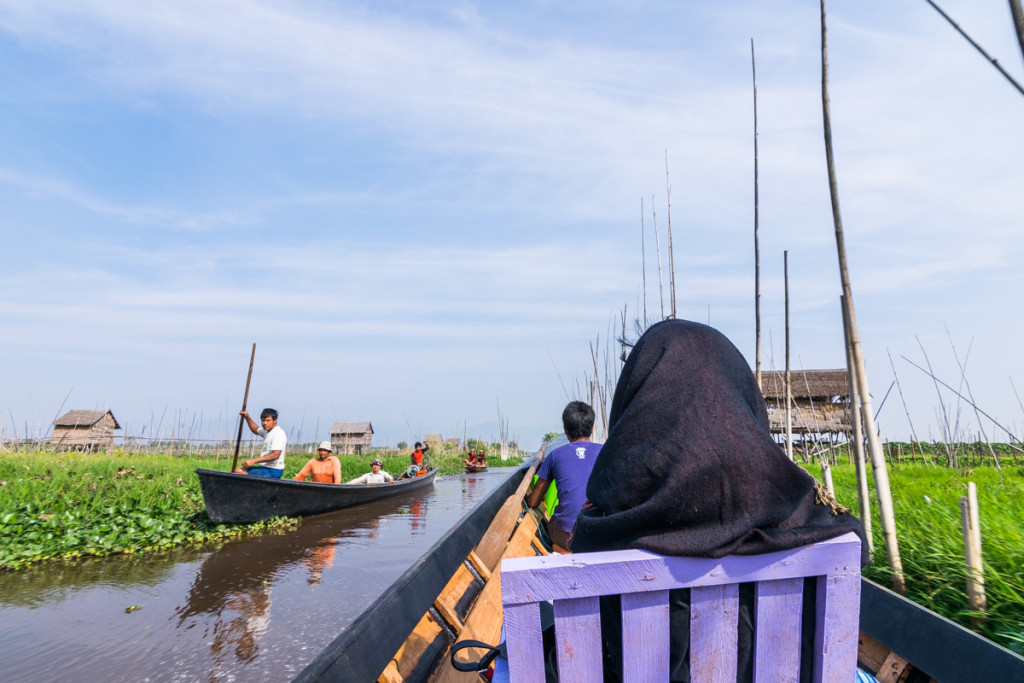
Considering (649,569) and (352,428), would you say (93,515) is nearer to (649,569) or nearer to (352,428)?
(649,569)

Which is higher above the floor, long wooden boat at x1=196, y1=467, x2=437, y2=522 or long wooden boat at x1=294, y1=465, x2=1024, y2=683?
long wooden boat at x1=294, y1=465, x2=1024, y2=683

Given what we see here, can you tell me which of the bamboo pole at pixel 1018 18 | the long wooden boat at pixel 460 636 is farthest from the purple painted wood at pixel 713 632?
the bamboo pole at pixel 1018 18

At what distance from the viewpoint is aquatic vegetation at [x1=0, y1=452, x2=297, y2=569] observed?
7.68 m

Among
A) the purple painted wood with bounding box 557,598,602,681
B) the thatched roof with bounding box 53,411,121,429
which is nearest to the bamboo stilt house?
the purple painted wood with bounding box 557,598,602,681

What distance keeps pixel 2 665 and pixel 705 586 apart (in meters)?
5.80

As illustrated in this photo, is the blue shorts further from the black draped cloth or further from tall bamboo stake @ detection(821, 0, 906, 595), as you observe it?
the black draped cloth

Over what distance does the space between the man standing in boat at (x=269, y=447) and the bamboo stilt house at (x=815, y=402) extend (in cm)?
1106

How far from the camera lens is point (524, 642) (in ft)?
3.71

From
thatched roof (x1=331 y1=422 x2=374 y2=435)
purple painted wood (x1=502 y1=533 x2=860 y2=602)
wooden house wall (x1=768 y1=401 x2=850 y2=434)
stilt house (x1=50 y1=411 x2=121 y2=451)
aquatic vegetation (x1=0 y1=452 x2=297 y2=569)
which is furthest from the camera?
thatched roof (x1=331 y1=422 x2=374 y2=435)

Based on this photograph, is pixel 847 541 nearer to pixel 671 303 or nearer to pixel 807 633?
pixel 807 633

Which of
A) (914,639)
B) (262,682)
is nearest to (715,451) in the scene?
(914,639)

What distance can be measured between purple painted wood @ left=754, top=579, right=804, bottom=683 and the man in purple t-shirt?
2.04m

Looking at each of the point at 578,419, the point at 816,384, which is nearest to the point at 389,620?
the point at 578,419

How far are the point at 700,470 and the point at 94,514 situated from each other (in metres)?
9.81
